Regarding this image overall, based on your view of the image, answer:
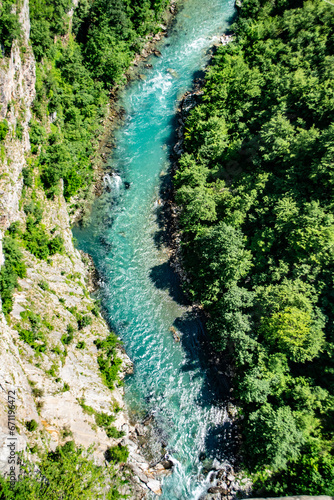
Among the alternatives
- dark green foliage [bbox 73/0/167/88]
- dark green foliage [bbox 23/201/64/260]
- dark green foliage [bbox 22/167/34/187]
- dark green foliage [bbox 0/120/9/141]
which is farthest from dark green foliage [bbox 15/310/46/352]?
dark green foliage [bbox 73/0/167/88]

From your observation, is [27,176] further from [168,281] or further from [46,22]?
[46,22]

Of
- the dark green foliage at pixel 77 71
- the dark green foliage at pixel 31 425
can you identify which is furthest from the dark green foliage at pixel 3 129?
the dark green foliage at pixel 31 425

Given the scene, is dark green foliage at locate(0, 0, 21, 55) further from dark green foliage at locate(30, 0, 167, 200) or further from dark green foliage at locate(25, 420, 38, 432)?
dark green foliage at locate(25, 420, 38, 432)

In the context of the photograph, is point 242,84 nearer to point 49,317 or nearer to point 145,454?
point 49,317

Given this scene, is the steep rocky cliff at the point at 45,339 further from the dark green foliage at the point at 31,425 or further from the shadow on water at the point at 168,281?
the shadow on water at the point at 168,281

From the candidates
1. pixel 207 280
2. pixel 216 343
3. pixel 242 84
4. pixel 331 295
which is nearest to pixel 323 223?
pixel 331 295

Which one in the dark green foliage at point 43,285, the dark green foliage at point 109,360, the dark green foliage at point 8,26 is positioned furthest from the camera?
the dark green foliage at point 109,360

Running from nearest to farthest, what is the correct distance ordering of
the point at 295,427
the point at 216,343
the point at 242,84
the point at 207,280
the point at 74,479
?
the point at 74,479
the point at 295,427
the point at 216,343
the point at 207,280
the point at 242,84

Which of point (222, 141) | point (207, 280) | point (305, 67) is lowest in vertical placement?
point (207, 280)
